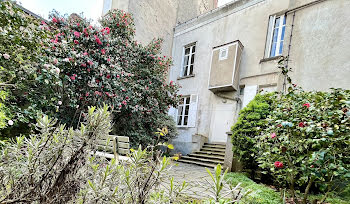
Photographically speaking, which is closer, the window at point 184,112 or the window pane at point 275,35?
the window pane at point 275,35

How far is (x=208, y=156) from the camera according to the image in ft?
28.3

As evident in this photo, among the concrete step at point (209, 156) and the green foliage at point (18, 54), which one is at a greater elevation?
the green foliage at point (18, 54)

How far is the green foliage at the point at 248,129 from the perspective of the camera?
5.36 metres

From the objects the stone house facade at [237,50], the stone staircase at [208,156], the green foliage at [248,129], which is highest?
the stone house facade at [237,50]

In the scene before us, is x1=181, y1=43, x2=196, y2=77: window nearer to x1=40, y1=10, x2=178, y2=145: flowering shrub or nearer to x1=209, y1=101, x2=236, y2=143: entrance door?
x1=209, y1=101, x2=236, y2=143: entrance door

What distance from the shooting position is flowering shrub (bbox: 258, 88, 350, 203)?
2.38 meters

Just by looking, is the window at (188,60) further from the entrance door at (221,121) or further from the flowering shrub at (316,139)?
A: the flowering shrub at (316,139)

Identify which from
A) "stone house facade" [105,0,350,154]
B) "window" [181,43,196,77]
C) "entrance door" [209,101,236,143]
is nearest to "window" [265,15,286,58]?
"stone house facade" [105,0,350,154]

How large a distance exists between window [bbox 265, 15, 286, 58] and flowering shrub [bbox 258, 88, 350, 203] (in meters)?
5.73

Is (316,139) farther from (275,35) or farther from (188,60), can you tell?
(188,60)

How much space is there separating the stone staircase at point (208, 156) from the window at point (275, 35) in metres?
4.86

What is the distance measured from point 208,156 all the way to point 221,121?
209 centimetres

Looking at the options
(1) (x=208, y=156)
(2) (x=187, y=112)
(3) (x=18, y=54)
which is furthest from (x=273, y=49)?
(3) (x=18, y=54)

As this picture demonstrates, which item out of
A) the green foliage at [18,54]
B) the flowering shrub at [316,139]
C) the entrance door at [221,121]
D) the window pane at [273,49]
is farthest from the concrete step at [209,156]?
the green foliage at [18,54]
